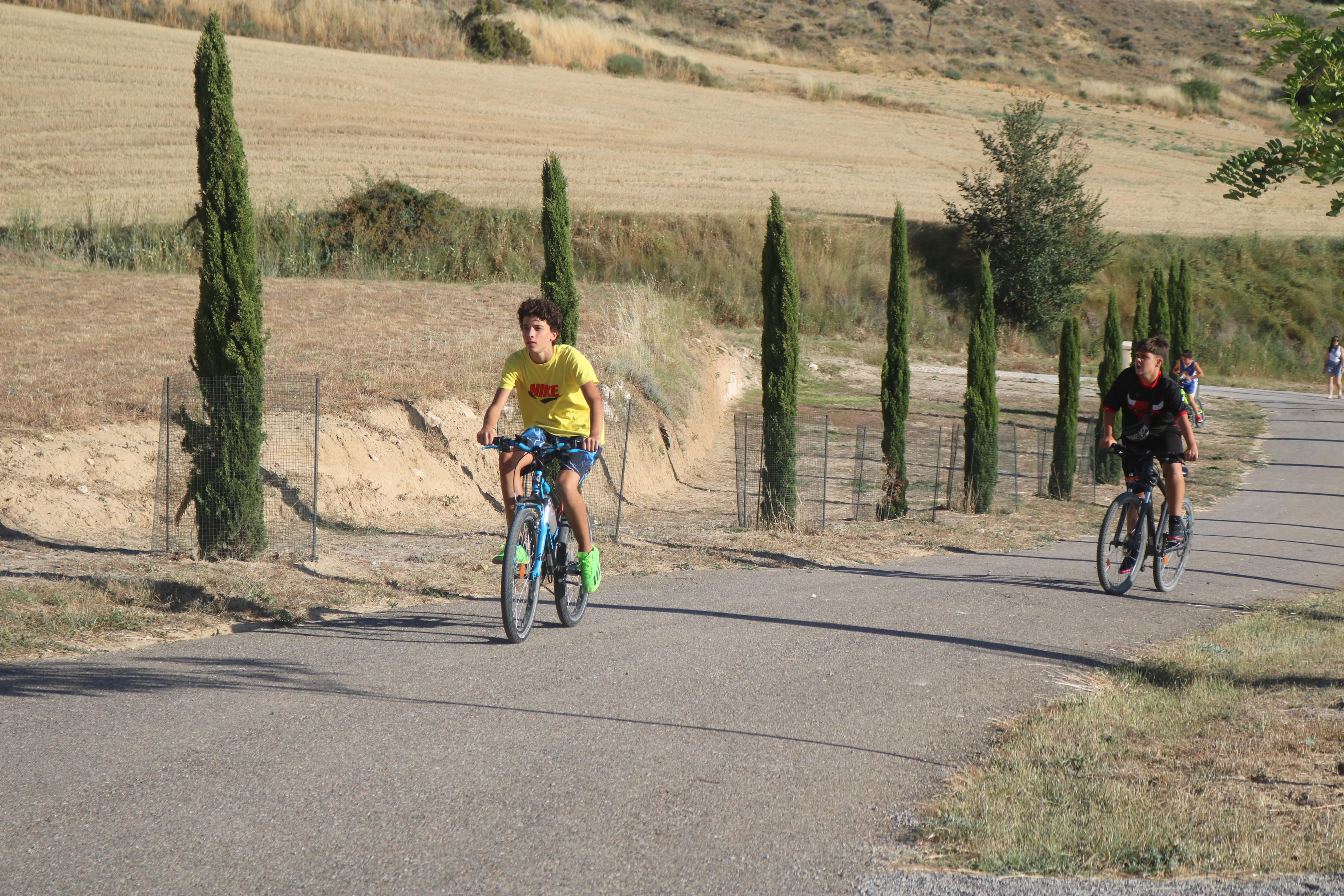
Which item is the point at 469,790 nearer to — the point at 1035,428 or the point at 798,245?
the point at 1035,428

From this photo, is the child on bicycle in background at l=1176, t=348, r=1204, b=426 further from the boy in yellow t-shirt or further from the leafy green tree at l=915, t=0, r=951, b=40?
the leafy green tree at l=915, t=0, r=951, b=40

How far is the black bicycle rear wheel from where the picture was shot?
7324mm

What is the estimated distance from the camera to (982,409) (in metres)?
19.4

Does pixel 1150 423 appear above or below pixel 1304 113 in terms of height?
below

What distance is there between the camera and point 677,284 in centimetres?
4397

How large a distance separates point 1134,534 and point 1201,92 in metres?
93.1

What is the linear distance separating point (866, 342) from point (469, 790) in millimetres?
41114

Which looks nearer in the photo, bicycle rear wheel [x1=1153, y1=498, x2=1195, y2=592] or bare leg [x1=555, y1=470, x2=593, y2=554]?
bare leg [x1=555, y1=470, x2=593, y2=554]

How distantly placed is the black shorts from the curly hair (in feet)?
17.6

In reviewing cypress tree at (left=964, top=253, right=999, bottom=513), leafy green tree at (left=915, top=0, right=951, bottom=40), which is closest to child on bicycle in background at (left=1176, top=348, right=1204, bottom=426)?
cypress tree at (left=964, top=253, right=999, bottom=513)

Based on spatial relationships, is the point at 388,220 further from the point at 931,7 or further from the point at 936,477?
the point at 931,7

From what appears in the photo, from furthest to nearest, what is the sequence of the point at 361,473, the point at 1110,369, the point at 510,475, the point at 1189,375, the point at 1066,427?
the point at 1189,375 → the point at 1110,369 → the point at 1066,427 → the point at 361,473 → the point at 510,475

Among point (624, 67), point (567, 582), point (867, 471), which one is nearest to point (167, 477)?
point (567, 582)

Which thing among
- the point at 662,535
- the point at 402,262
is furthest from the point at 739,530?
the point at 402,262
